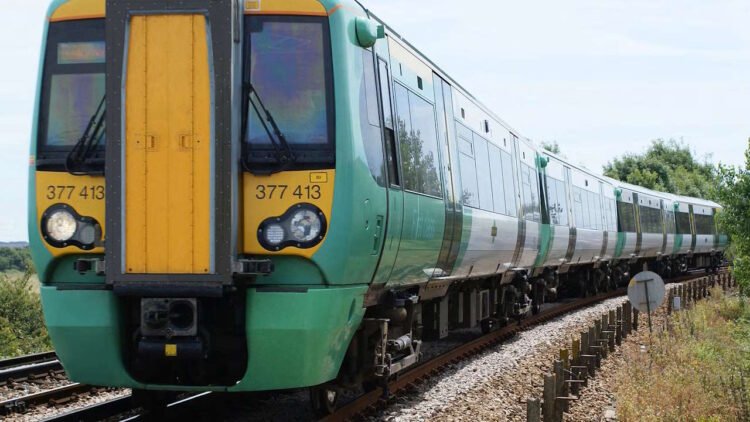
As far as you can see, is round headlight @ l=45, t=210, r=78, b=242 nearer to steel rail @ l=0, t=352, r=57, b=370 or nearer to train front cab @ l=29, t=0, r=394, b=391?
train front cab @ l=29, t=0, r=394, b=391

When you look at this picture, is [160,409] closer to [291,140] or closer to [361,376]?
[361,376]

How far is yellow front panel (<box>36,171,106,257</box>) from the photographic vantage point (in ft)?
21.5

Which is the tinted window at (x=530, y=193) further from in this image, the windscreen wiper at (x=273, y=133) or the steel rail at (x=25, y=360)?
the windscreen wiper at (x=273, y=133)

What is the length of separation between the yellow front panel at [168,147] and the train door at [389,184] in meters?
1.59

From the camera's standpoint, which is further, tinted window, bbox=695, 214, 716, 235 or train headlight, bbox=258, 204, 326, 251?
tinted window, bbox=695, 214, 716, 235

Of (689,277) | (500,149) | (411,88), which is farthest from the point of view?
(689,277)

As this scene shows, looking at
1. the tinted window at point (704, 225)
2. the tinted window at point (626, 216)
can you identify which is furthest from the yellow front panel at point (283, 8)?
the tinted window at point (704, 225)

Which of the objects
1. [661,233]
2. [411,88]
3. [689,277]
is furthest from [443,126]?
[689,277]

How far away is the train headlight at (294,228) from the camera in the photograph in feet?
21.0

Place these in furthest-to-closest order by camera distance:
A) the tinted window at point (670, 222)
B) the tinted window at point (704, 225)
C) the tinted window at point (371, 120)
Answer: the tinted window at point (704, 225) → the tinted window at point (670, 222) → the tinted window at point (371, 120)

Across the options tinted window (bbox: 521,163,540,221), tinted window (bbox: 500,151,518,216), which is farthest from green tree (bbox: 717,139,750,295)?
tinted window (bbox: 500,151,518,216)

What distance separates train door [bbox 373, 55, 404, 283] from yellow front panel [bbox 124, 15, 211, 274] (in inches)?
62.5

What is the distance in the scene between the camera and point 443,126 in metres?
10.1

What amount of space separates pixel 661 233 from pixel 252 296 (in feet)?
104
